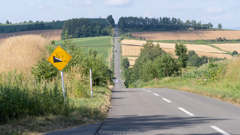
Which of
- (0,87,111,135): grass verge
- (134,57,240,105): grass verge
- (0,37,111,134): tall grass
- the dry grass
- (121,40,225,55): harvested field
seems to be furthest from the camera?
(121,40,225,55): harvested field

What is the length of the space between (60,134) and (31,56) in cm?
1350

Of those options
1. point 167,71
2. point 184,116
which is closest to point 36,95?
point 184,116

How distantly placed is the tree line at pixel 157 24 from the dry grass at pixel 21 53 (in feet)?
434

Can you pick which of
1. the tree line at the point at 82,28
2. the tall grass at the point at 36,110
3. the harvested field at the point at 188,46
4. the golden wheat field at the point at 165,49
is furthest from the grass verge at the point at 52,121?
the harvested field at the point at 188,46

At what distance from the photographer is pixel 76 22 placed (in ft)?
328

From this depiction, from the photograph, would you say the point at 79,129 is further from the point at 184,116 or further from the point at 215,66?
the point at 215,66

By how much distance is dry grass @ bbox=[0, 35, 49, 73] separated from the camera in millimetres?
16516

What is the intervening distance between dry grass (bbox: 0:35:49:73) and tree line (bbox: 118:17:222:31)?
434 feet

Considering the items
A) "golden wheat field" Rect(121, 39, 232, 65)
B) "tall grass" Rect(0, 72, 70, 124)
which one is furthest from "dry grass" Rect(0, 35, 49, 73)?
"golden wheat field" Rect(121, 39, 232, 65)

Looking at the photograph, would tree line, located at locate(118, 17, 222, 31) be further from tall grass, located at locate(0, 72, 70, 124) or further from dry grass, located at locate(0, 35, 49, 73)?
tall grass, located at locate(0, 72, 70, 124)

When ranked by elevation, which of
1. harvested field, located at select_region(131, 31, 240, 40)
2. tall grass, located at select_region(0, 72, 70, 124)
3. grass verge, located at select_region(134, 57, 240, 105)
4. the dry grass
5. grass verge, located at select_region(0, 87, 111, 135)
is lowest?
grass verge, located at select_region(134, 57, 240, 105)

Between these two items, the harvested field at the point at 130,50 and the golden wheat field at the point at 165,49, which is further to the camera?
the harvested field at the point at 130,50

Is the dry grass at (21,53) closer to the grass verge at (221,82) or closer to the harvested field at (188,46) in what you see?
the grass verge at (221,82)

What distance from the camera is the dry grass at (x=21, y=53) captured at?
1652 centimetres
